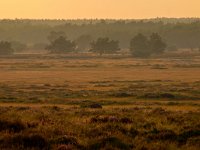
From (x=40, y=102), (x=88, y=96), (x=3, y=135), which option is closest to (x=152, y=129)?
(x=3, y=135)

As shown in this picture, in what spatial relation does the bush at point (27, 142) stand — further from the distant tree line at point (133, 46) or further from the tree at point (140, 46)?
the tree at point (140, 46)

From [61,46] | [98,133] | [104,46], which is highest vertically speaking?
[98,133]

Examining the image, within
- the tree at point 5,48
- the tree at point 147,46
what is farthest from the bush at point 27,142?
the tree at point 5,48

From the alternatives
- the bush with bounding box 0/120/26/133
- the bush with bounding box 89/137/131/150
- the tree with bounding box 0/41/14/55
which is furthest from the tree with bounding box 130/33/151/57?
the bush with bounding box 89/137/131/150

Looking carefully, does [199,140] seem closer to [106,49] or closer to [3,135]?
[3,135]

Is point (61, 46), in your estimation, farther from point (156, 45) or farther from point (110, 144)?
point (110, 144)

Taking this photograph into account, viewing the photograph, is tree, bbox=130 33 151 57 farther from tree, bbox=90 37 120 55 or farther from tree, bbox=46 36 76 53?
tree, bbox=46 36 76 53

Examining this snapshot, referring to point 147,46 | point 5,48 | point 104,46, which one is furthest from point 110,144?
point 5,48

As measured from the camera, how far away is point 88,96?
5103 cm

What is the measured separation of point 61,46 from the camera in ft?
590

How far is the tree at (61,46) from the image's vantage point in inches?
7067

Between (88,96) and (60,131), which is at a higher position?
(60,131)

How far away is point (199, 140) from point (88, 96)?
32209 mm

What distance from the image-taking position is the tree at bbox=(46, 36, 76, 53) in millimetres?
179500
